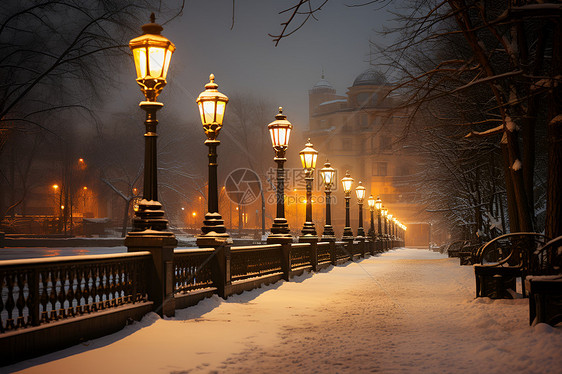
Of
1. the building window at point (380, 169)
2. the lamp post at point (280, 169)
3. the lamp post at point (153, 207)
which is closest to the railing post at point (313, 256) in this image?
the lamp post at point (280, 169)

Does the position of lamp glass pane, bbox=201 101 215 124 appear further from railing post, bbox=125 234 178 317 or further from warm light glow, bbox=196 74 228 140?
railing post, bbox=125 234 178 317

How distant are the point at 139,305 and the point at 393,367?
411cm

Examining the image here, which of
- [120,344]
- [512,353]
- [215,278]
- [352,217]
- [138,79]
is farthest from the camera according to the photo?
[352,217]

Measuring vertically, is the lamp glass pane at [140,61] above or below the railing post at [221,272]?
above

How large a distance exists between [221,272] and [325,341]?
4518 mm

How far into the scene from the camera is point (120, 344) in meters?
7.30

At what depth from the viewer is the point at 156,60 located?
9812mm

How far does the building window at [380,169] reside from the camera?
366 ft

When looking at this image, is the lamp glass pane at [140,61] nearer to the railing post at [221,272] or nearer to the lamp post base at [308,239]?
the railing post at [221,272]

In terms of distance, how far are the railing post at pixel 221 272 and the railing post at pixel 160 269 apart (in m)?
2.54

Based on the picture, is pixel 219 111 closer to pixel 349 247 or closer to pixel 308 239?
pixel 308 239

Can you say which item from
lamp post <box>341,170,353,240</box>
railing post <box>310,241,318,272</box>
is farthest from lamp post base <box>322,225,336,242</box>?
railing post <box>310,241,318,272</box>

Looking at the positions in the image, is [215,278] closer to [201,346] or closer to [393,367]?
[201,346]

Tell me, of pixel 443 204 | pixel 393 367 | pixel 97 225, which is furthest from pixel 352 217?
pixel 393 367
